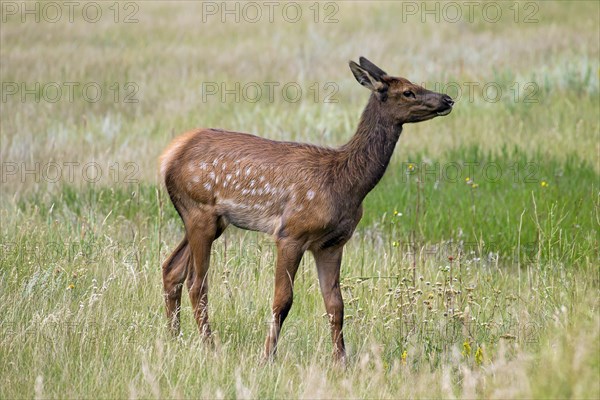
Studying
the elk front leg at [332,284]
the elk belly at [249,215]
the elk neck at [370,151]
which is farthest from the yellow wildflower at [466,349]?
the elk belly at [249,215]

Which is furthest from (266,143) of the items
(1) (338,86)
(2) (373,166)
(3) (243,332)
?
(1) (338,86)

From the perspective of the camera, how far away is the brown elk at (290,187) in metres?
6.73

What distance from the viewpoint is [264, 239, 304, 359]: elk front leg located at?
669cm

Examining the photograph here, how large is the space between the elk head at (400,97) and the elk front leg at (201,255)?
4.41 feet

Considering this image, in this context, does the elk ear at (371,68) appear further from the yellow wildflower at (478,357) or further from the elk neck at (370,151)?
the yellow wildflower at (478,357)

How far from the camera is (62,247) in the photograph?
8352mm

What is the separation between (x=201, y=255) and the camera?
7086mm

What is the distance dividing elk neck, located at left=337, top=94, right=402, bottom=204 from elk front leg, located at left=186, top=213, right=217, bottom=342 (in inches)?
37.1

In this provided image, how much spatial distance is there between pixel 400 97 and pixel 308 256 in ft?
6.98

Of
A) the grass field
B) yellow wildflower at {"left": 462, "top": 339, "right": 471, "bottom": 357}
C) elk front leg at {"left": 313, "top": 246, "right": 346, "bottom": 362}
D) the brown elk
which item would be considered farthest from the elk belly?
yellow wildflower at {"left": 462, "top": 339, "right": 471, "bottom": 357}

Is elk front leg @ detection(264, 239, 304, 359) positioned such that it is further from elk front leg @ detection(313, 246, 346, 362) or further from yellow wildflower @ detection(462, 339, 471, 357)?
yellow wildflower @ detection(462, 339, 471, 357)

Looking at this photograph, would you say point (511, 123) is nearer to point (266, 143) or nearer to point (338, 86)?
point (338, 86)

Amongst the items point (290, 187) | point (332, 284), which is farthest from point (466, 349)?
point (290, 187)

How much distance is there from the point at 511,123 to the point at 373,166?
6930 millimetres
